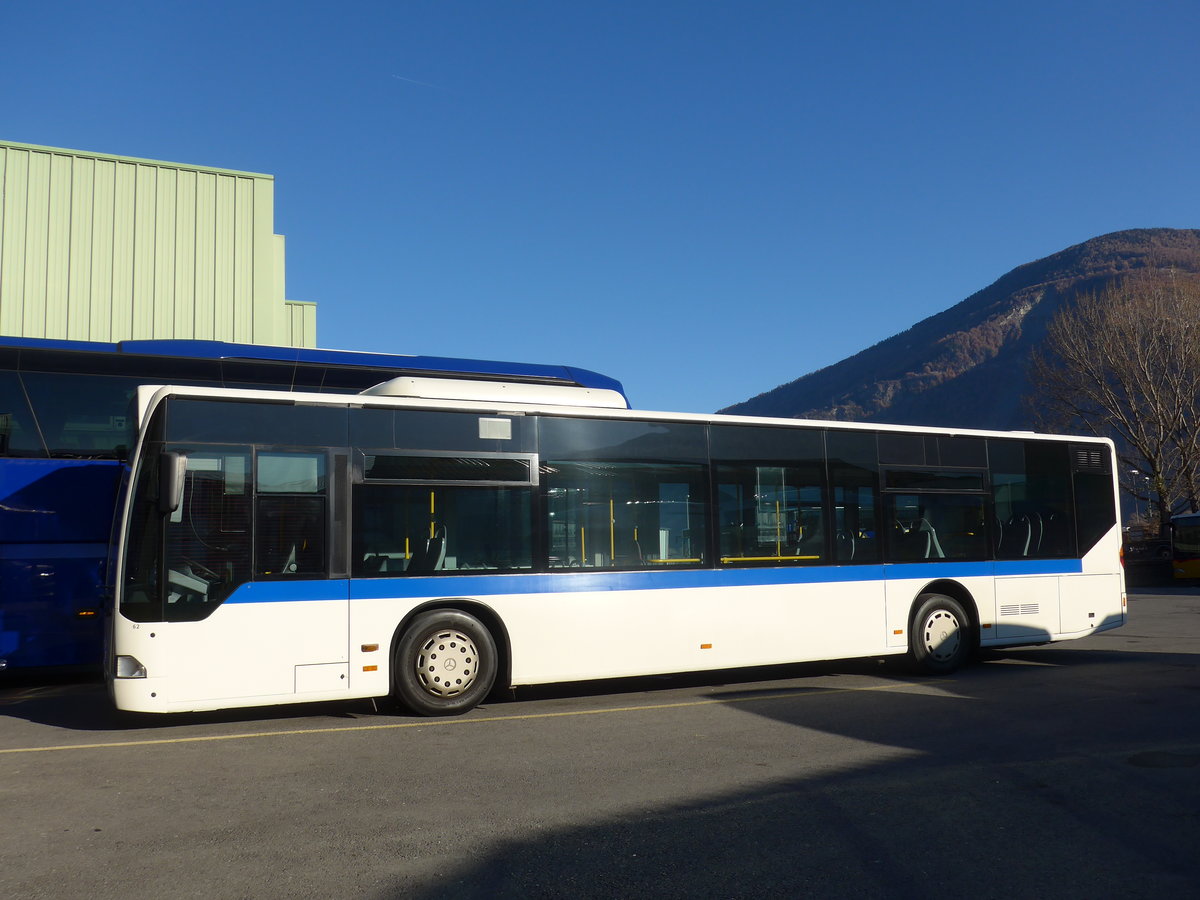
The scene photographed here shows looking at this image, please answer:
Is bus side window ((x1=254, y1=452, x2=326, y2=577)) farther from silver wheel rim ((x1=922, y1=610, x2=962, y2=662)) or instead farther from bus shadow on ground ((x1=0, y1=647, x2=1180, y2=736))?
silver wheel rim ((x1=922, y1=610, x2=962, y2=662))

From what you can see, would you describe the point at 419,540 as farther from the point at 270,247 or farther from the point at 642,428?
the point at 270,247

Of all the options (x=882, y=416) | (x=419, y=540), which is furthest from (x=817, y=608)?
(x=882, y=416)

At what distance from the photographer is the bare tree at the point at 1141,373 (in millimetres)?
43094

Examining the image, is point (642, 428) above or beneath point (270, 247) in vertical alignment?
beneath

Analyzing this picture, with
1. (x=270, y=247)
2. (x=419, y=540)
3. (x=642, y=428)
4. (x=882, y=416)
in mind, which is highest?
(x=882, y=416)

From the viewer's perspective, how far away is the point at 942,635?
11820 mm

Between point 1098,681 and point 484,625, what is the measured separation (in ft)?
21.9

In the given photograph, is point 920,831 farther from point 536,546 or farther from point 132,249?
point 132,249

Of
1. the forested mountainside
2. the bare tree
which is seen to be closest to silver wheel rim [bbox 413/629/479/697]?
the bare tree

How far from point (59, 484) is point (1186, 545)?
3760 cm

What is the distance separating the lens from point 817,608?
10.9 meters

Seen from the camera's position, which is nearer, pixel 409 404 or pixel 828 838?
pixel 828 838

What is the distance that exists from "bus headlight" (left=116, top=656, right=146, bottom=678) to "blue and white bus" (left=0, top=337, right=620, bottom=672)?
329 cm

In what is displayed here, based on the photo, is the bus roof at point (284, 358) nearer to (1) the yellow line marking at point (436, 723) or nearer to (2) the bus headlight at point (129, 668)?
(1) the yellow line marking at point (436, 723)
